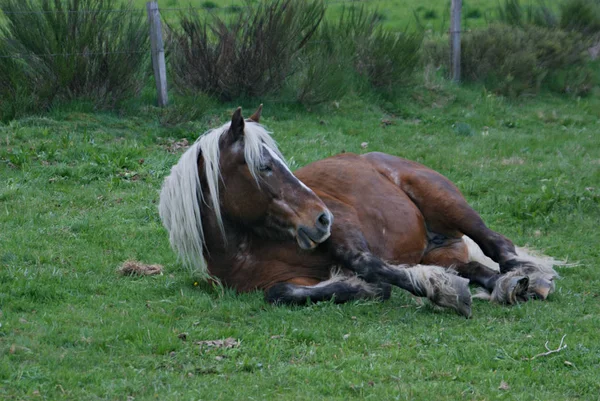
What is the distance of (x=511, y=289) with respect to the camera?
17.2 ft

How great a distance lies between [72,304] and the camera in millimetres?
5070

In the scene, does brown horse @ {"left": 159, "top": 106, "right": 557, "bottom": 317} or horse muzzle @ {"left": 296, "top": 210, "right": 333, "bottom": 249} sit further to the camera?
brown horse @ {"left": 159, "top": 106, "right": 557, "bottom": 317}

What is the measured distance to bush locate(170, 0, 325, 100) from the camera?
1147 cm

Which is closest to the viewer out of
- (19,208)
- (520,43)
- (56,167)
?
(19,208)

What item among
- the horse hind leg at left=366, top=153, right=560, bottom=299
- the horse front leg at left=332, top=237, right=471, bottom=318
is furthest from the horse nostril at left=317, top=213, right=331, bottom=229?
the horse hind leg at left=366, top=153, right=560, bottom=299

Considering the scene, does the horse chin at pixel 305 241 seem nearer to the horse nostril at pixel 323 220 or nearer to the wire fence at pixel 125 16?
the horse nostril at pixel 323 220

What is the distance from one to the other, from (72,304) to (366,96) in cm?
842

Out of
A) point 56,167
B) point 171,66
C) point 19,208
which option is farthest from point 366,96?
point 19,208

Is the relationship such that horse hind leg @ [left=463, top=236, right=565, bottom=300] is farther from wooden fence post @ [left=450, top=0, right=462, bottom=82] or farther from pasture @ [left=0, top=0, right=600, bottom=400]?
wooden fence post @ [left=450, top=0, right=462, bottom=82]

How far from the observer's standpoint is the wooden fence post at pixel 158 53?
10.8 metres

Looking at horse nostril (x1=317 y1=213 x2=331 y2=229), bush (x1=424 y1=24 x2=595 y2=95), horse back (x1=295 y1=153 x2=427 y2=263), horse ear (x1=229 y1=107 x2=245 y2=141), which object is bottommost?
bush (x1=424 y1=24 x2=595 y2=95)

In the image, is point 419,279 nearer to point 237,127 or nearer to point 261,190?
point 261,190

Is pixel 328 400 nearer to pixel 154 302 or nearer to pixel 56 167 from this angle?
pixel 154 302

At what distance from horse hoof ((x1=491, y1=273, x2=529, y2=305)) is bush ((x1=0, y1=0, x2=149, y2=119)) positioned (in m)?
6.79
